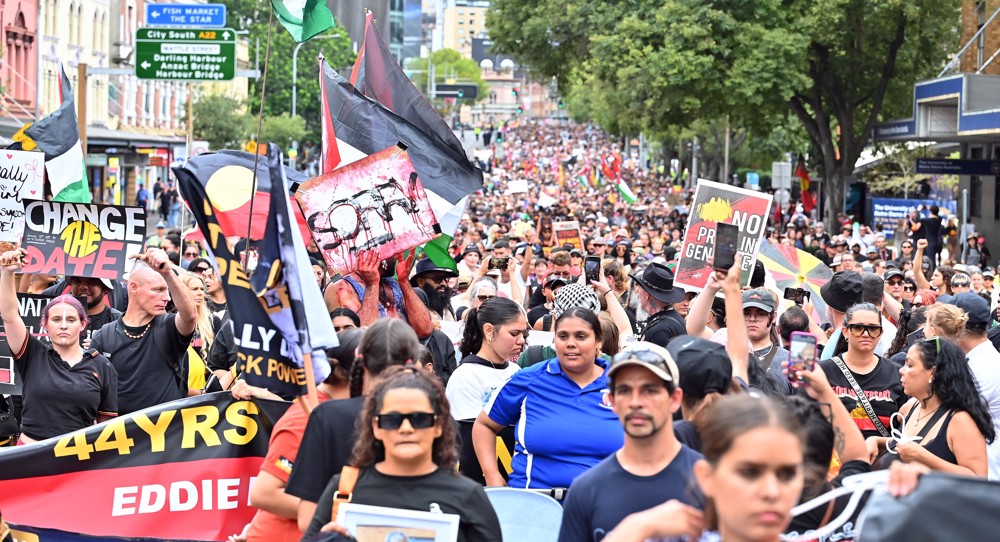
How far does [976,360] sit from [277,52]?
79.5 meters

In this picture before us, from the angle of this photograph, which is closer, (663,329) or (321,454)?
(321,454)

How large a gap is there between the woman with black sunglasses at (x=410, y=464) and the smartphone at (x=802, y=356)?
1.20 metres

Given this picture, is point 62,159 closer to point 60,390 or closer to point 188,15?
point 60,390

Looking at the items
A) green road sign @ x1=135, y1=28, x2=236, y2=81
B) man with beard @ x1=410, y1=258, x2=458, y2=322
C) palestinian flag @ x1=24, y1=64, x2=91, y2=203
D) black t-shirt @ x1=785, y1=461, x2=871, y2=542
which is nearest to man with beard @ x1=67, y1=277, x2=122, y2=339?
man with beard @ x1=410, y1=258, x2=458, y2=322

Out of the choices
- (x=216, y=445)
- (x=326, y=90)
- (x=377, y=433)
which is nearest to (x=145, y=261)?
(x=216, y=445)

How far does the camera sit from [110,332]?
8195mm

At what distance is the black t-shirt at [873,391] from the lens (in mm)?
7156

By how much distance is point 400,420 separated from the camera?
4.60 m

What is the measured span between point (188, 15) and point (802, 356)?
90.2 ft

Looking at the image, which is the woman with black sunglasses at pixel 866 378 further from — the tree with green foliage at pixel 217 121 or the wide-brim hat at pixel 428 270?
the tree with green foliage at pixel 217 121

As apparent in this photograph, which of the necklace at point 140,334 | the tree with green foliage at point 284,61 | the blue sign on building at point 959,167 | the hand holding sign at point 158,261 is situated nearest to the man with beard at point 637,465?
the hand holding sign at point 158,261

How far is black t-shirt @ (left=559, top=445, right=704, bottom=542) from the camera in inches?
175

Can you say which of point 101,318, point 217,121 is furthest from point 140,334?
point 217,121

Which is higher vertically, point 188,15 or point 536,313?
point 188,15
